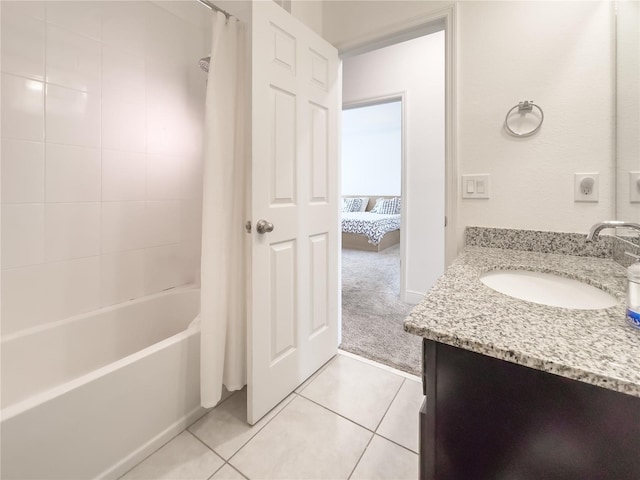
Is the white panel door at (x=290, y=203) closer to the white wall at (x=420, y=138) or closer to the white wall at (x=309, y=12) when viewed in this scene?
the white wall at (x=309, y=12)

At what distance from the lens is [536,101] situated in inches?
48.1

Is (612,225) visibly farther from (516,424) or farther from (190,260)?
(190,260)

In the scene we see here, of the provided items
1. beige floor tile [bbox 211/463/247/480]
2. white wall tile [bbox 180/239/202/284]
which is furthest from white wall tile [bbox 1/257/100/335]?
beige floor tile [bbox 211/463/247/480]

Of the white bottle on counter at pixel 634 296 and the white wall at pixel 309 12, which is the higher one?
the white wall at pixel 309 12

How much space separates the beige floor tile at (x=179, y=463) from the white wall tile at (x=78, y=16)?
6.52 ft

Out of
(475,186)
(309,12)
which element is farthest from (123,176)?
(475,186)

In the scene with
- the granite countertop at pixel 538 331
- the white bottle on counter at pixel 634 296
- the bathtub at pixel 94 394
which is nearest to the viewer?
the granite countertop at pixel 538 331

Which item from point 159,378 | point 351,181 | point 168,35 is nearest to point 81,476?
point 159,378

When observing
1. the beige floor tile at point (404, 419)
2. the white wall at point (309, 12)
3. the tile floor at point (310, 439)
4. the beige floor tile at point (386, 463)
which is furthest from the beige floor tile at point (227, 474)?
the white wall at point (309, 12)

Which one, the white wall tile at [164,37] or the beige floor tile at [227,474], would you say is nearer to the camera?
the beige floor tile at [227,474]

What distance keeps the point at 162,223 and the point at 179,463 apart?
1.28 meters

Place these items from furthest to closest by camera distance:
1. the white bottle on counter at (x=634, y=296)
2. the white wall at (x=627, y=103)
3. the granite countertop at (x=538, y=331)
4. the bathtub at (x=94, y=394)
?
the white wall at (x=627, y=103) < the bathtub at (x=94, y=394) < the white bottle on counter at (x=634, y=296) < the granite countertop at (x=538, y=331)

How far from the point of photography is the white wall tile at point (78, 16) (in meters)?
1.29

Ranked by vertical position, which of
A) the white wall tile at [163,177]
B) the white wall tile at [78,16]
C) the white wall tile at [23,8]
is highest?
the white wall tile at [78,16]
